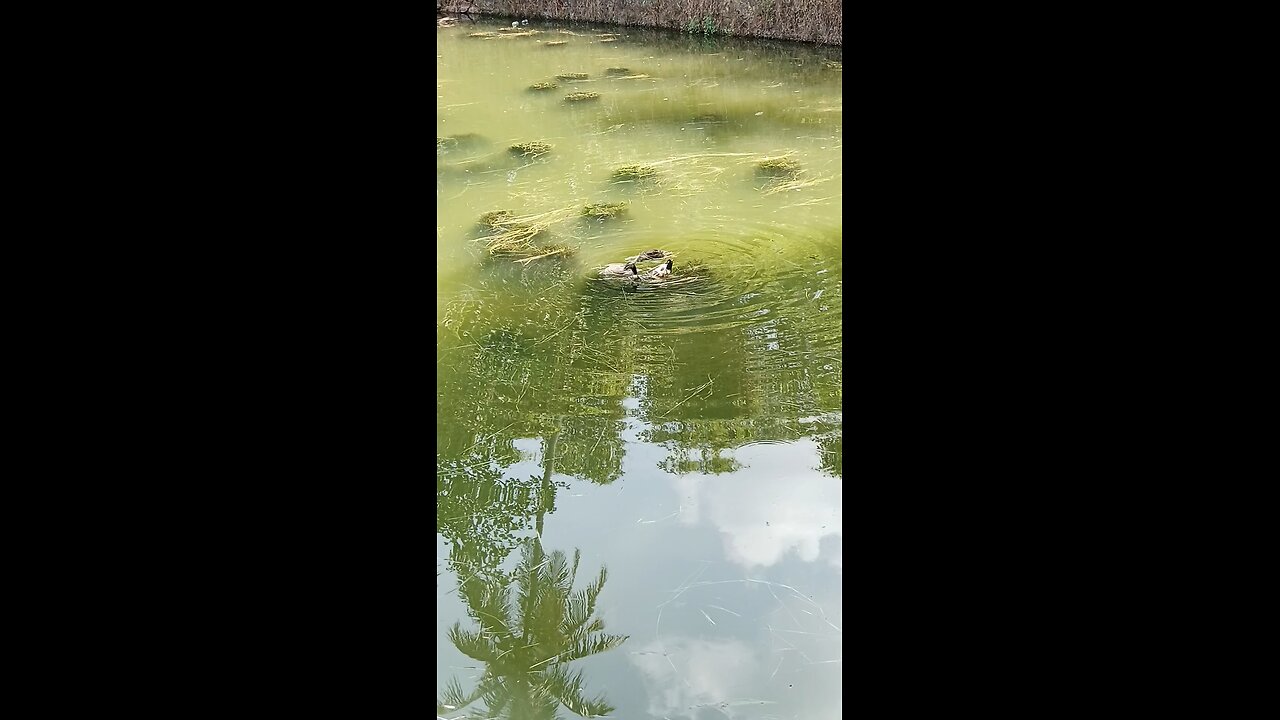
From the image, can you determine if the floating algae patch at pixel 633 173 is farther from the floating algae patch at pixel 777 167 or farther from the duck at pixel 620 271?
the duck at pixel 620 271

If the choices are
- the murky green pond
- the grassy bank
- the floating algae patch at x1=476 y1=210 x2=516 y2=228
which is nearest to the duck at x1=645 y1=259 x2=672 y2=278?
the murky green pond

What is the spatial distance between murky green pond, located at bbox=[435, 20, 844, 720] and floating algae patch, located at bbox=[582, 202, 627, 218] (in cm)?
2

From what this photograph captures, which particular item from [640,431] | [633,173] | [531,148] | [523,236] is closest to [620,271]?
[523,236]

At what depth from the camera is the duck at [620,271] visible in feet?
18.6

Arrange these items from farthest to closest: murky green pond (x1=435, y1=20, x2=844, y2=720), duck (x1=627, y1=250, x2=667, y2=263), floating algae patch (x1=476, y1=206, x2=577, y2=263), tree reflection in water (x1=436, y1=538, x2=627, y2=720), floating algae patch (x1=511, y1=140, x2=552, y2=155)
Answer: floating algae patch (x1=511, y1=140, x2=552, y2=155) → floating algae patch (x1=476, y1=206, x2=577, y2=263) → duck (x1=627, y1=250, x2=667, y2=263) → murky green pond (x1=435, y1=20, x2=844, y2=720) → tree reflection in water (x1=436, y1=538, x2=627, y2=720)

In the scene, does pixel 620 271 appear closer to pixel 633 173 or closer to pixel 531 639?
pixel 633 173

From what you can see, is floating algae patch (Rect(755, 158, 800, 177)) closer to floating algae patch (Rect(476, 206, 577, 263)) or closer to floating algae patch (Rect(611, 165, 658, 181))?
floating algae patch (Rect(611, 165, 658, 181))

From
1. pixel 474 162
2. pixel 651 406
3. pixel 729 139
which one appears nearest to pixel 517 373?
pixel 651 406

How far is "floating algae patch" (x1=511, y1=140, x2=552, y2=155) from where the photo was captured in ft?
27.1

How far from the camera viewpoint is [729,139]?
859 cm

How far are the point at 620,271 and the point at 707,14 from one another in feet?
28.2

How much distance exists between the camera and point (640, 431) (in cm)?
427
